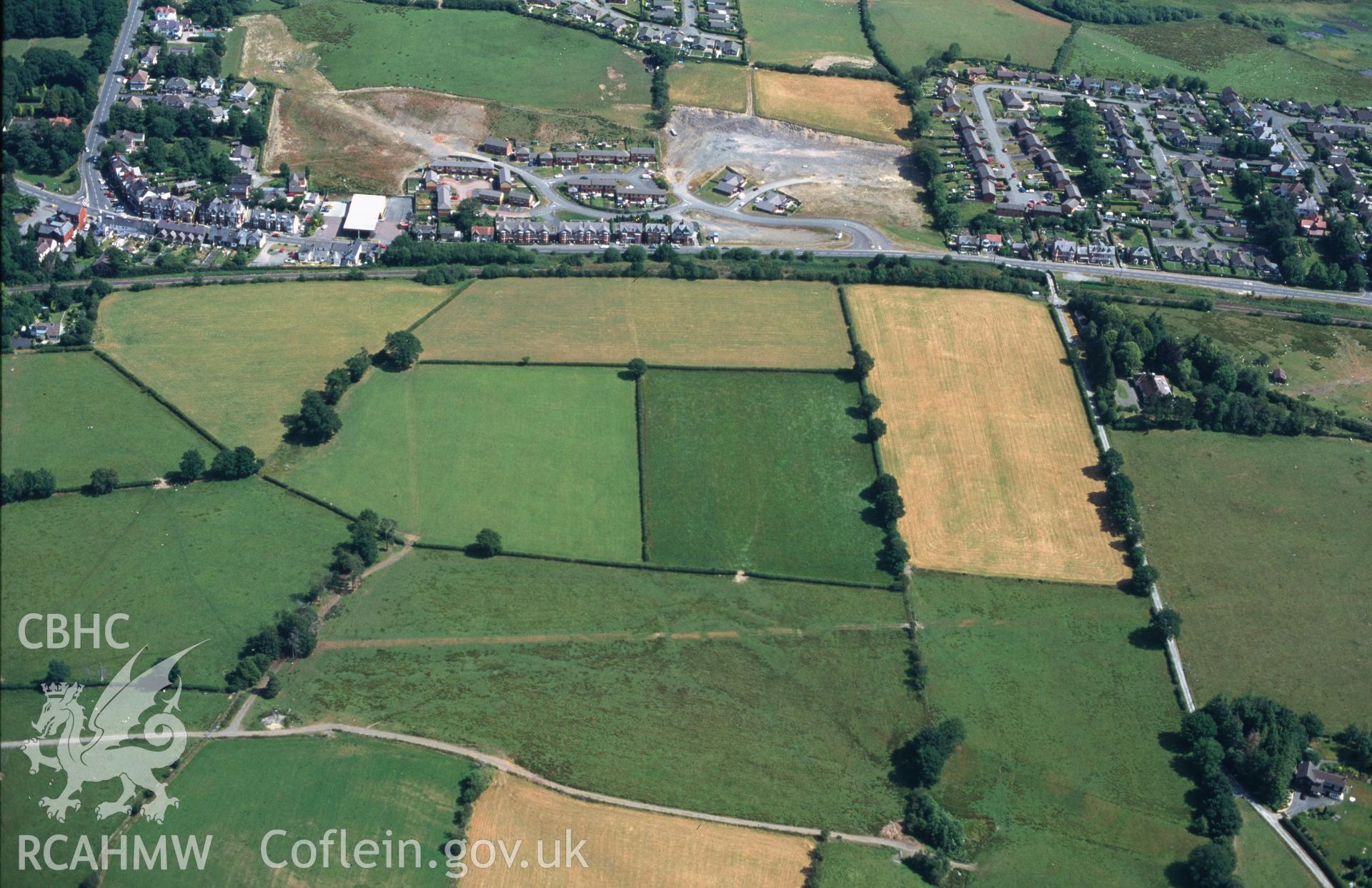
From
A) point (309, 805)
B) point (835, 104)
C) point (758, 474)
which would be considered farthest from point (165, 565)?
point (835, 104)

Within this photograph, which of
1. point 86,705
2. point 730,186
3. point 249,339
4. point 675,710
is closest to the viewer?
point 86,705

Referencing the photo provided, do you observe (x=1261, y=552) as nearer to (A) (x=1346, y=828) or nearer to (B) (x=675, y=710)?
(A) (x=1346, y=828)

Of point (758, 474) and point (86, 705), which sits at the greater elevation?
point (758, 474)

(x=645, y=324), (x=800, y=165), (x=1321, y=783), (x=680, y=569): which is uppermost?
(x=800, y=165)

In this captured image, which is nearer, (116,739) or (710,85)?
(116,739)

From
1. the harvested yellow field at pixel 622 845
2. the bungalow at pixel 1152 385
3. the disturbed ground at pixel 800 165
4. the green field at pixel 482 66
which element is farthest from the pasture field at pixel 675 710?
the green field at pixel 482 66

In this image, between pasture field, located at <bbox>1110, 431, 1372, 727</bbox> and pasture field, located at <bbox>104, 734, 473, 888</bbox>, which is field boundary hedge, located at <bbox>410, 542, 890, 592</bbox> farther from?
pasture field, located at <bbox>1110, 431, 1372, 727</bbox>

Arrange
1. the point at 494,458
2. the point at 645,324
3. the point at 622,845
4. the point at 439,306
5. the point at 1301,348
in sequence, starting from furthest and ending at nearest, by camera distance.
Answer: the point at 1301,348 → the point at 439,306 → the point at 645,324 → the point at 494,458 → the point at 622,845
